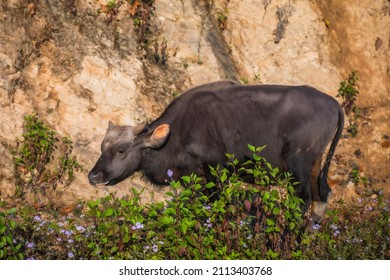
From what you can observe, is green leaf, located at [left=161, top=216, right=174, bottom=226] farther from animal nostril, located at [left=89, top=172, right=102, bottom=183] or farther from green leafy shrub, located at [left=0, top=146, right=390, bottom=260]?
animal nostril, located at [left=89, top=172, right=102, bottom=183]

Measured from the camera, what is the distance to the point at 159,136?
33.1 feet

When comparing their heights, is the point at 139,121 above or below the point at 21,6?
below

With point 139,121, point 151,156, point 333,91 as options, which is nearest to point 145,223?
point 151,156

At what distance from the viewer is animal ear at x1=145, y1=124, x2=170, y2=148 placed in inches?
394

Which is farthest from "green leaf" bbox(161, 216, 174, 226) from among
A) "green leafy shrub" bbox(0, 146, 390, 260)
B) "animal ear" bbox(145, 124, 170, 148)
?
"animal ear" bbox(145, 124, 170, 148)

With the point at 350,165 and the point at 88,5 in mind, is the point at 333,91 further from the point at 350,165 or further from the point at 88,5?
the point at 88,5

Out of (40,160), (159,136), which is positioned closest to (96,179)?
(159,136)

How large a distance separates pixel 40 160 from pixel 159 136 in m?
2.40

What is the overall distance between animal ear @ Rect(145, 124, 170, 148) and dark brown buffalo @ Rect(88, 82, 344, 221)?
0.05 ft

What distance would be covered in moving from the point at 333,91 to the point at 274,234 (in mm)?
7356

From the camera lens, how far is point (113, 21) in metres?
13.1

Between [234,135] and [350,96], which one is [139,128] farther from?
[350,96]

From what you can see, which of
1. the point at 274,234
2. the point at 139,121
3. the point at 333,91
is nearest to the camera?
the point at 274,234

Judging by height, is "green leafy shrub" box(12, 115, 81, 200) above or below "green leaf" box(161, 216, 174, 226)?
below
